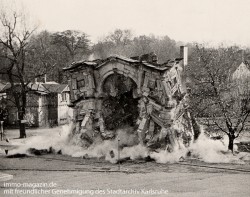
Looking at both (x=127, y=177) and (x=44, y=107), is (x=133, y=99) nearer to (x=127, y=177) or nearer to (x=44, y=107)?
(x=127, y=177)

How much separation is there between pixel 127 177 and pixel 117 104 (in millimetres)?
7647

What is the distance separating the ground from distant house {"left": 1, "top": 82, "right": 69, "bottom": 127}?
21586 millimetres

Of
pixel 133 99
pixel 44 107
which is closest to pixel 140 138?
pixel 133 99

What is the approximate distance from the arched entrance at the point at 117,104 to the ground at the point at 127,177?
343 cm

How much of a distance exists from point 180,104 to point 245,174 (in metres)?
6.26

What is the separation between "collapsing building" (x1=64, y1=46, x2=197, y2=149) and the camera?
58.0ft

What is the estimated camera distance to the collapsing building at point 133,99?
17.7m

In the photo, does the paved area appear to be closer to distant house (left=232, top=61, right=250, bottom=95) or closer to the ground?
the ground

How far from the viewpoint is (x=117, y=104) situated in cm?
2073

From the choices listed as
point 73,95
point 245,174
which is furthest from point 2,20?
point 245,174

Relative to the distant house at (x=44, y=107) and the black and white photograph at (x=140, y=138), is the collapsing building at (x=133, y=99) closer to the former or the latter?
the black and white photograph at (x=140, y=138)

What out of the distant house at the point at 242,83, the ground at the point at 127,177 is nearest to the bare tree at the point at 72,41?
the distant house at the point at 242,83

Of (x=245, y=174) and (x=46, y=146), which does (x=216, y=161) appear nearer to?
(x=245, y=174)

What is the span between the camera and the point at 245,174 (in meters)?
13.2
